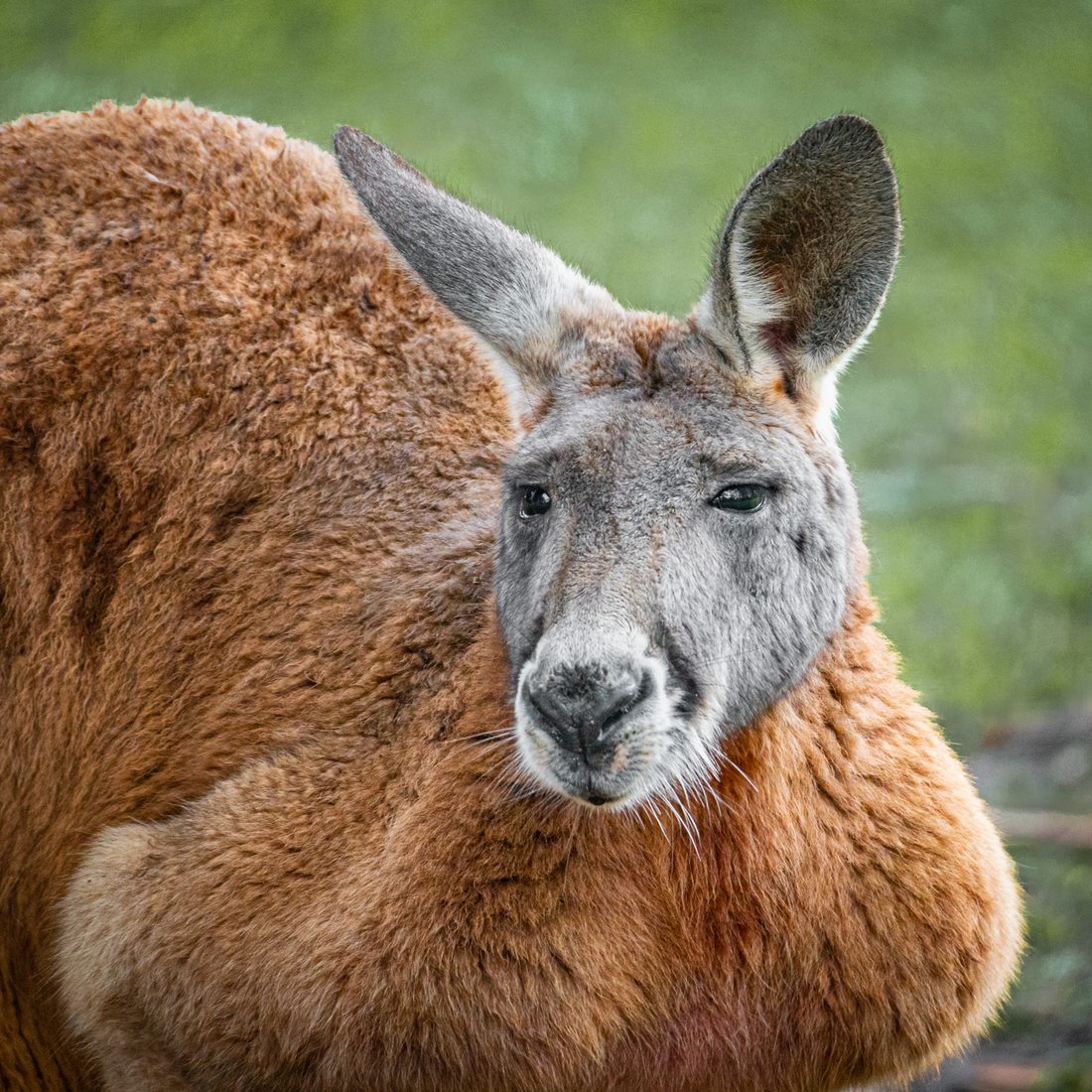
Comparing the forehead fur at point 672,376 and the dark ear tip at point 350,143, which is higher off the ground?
the dark ear tip at point 350,143

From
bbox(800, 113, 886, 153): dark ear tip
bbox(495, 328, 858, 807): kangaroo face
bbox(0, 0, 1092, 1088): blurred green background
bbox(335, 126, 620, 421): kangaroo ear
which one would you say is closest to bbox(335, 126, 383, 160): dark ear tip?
bbox(335, 126, 620, 421): kangaroo ear

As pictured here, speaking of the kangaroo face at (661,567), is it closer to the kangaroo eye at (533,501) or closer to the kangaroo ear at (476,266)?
the kangaroo eye at (533,501)

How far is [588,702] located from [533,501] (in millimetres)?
781

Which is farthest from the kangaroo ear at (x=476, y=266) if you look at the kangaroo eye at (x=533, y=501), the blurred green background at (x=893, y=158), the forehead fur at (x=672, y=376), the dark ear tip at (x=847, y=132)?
the blurred green background at (x=893, y=158)

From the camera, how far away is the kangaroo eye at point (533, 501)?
4254mm

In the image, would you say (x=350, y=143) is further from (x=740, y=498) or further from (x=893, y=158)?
(x=893, y=158)

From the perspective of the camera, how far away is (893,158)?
12414 mm

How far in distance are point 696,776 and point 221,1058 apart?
1538 mm

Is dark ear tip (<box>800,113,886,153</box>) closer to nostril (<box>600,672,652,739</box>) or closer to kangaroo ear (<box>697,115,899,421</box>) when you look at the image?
kangaroo ear (<box>697,115,899,421</box>)

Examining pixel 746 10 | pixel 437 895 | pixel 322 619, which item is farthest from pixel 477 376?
pixel 746 10

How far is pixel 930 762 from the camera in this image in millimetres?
4512

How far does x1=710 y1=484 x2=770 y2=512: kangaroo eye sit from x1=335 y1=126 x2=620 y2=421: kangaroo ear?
734 millimetres

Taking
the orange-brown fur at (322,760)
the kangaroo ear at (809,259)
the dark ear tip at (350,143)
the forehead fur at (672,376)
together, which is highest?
the dark ear tip at (350,143)

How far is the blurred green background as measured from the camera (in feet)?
29.0
